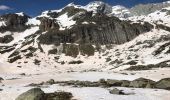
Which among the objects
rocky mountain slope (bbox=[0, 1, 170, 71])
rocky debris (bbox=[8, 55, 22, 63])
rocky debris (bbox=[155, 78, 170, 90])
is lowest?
rocky debris (bbox=[155, 78, 170, 90])

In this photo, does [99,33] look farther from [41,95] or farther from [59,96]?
[41,95]

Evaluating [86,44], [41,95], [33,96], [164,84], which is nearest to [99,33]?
[86,44]

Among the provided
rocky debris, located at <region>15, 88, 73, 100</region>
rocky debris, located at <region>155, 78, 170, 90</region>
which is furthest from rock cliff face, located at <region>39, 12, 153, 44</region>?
rocky debris, located at <region>15, 88, 73, 100</region>

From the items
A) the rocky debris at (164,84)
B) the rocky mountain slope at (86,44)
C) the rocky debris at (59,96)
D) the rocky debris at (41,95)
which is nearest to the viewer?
the rocky debris at (41,95)

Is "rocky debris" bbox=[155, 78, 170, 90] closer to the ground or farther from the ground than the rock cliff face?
closer to the ground

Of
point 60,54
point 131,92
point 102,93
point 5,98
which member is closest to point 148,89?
point 131,92

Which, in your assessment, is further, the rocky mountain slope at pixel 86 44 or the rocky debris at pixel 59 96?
the rocky mountain slope at pixel 86 44

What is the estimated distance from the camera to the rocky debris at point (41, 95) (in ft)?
112

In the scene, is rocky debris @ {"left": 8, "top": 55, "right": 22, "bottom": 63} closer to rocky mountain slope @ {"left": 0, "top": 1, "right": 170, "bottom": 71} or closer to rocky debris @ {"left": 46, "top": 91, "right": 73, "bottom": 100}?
rocky mountain slope @ {"left": 0, "top": 1, "right": 170, "bottom": 71}

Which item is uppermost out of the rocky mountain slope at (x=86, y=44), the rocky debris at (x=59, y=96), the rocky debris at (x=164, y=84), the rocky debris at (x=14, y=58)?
the rocky mountain slope at (x=86, y=44)

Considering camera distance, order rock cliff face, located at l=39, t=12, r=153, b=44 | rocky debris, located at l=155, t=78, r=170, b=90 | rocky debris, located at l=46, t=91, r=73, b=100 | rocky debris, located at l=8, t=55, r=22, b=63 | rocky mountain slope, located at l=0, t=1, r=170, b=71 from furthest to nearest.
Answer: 1. rock cliff face, located at l=39, t=12, r=153, b=44
2. rocky mountain slope, located at l=0, t=1, r=170, b=71
3. rocky debris, located at l=8, t=55, r=22, b=63
4. rocky debris, located at l=155, t=78, r=170, b=90
5. rocky debris, located at l=46, t=91, r=73, b=100

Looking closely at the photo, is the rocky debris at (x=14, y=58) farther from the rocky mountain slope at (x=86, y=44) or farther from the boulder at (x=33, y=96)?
the boulder at (x=33, y=96)

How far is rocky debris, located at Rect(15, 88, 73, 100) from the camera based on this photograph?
112 ft

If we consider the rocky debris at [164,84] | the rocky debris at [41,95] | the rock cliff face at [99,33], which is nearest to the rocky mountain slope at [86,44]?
the rock cliff face at [99,33]
